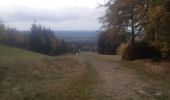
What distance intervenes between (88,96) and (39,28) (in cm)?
6889

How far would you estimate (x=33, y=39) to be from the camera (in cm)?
8269

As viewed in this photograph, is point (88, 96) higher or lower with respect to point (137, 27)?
lower

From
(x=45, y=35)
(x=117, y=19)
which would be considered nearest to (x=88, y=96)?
(x=117, y=19)

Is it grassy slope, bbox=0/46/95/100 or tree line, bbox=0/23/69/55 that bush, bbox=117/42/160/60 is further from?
tree line, bbox=0/23/69/55

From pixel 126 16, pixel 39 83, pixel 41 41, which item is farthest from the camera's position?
pixel 41 41

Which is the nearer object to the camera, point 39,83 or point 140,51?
point 39,83

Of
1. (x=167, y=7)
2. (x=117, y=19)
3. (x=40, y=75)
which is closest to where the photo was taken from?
(x=40, y=75)

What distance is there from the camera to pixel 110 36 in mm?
41219

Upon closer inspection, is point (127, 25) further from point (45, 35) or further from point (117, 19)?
point (45, 35)

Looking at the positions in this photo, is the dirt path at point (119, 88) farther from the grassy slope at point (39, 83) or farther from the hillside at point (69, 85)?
the grassy slope at point (39, 83)

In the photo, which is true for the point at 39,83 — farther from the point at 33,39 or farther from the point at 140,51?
the point at 33,39

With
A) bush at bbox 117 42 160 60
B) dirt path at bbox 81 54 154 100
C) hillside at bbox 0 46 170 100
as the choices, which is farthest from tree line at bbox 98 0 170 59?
dirt path at bbox 81 54 154 100

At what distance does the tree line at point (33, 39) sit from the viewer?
268ft

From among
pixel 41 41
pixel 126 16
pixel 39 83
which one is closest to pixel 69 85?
pixel 39 83
